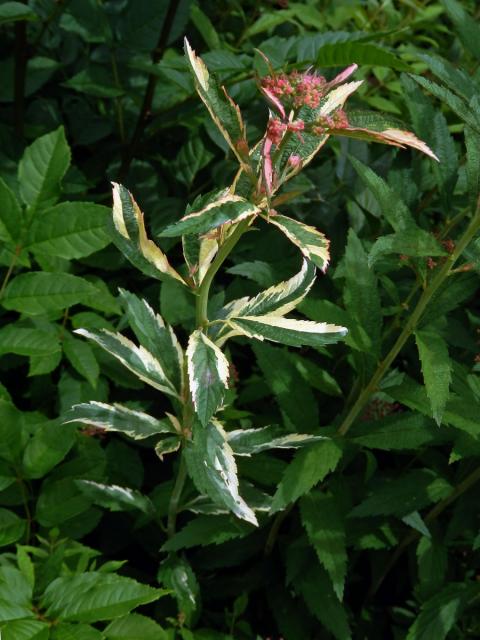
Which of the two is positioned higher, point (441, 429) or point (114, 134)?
point (114, 134)

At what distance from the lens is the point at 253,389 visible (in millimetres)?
1799

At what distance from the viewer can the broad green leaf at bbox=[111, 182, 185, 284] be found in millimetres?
1152

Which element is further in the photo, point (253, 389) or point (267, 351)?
point (253, 389)

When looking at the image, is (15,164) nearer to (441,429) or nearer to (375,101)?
(375,101)

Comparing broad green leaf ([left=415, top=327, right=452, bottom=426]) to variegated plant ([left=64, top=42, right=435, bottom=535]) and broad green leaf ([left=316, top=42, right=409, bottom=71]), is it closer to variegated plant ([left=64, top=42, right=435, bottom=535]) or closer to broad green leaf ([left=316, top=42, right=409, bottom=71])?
variegated plant ([left=64, top=42, right=435, bottom=535])

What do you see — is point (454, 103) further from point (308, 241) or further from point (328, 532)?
point (328, 532)

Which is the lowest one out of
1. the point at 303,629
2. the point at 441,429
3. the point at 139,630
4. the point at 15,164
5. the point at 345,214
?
the point at 303,629

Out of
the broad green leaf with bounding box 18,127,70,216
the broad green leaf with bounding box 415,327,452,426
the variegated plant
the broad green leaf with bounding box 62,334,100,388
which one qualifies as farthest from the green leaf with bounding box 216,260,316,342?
the broad green leaf with bounding box 18,127,70,216

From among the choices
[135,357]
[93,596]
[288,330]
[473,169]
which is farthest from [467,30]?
[93,596]

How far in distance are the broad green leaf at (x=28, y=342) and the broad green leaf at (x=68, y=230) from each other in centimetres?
17

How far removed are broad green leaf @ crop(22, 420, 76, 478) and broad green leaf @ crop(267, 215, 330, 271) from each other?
674 mm

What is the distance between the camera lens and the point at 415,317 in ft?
4.42

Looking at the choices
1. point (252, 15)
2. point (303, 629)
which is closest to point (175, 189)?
point (252, 15)

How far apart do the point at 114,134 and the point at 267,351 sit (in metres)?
0.97
